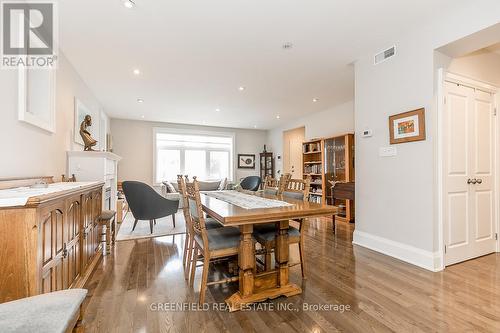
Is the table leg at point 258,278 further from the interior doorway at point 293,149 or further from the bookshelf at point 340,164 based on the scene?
the interior doorway at point 293,149

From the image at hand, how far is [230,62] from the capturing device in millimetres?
3418

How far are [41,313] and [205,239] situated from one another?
104cm

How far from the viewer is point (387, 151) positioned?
9.74 feet

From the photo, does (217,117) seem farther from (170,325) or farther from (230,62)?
(170,325)

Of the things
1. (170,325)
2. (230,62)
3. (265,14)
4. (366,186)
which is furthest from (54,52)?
(366,186)

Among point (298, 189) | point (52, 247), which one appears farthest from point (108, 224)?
point (298, 189)

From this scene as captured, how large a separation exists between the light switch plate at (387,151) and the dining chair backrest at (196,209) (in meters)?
2.40

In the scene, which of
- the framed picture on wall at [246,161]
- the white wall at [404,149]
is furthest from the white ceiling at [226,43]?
the framed picture on wall at [246,161]

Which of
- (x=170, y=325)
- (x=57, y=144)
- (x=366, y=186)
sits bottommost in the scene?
(x=170, y=325)

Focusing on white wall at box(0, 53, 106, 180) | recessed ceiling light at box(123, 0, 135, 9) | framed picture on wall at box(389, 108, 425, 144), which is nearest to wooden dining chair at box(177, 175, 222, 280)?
white wall at box(0, 53, 106, 180)

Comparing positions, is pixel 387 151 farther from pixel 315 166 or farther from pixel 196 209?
pixel 315 166

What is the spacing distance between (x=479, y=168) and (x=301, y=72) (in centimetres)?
267

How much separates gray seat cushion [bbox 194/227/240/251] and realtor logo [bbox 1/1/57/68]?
7.16 ft

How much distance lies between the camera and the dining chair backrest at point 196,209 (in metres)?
1.85
